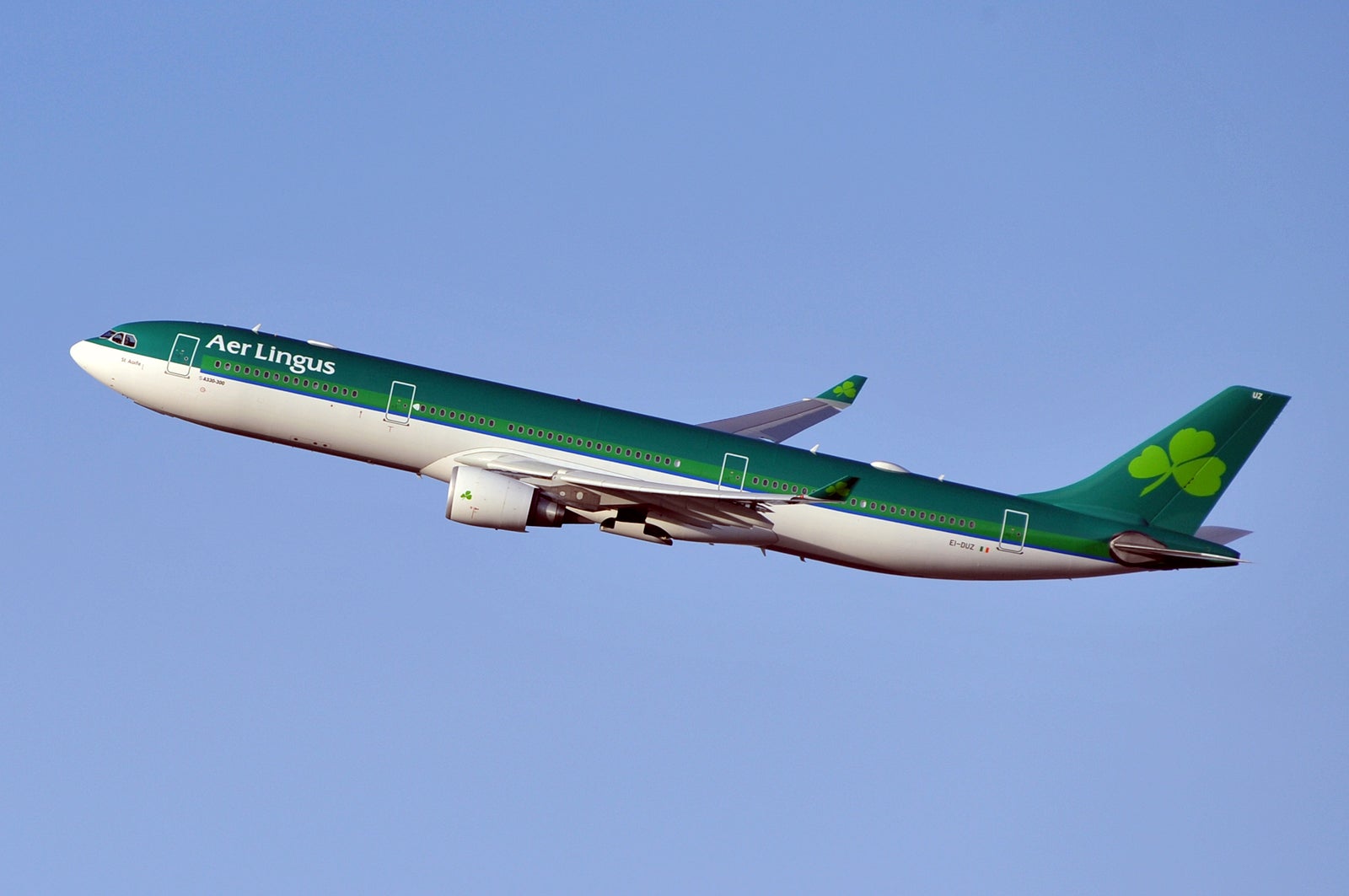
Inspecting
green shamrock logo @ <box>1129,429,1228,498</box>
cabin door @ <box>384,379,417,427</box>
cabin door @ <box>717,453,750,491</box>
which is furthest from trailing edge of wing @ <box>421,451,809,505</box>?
green shamrock logo @ <box>1129,429,1228,498</box>

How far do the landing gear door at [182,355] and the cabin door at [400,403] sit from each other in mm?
7167

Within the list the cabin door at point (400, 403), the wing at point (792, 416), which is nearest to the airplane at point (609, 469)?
the cabin door at point (400, 403)

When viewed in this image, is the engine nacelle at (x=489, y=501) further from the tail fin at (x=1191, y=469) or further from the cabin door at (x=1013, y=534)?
the tail fin at (x=1191, y=469)

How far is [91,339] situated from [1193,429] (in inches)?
1642

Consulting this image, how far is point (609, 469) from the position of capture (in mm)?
55938

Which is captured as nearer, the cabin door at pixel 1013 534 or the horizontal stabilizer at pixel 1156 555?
the horizontal stabilizer at pixel 1156 555

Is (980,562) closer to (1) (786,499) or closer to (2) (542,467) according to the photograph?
(1) (786,499)

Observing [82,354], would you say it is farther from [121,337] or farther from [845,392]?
[845,392]

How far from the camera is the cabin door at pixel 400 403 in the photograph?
5506 cm

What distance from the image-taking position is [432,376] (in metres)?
56.0

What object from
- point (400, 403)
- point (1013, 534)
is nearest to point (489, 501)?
point (400, 403)

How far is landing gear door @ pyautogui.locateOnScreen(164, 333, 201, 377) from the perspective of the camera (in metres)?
55.3

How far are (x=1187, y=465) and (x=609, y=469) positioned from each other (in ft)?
74.4

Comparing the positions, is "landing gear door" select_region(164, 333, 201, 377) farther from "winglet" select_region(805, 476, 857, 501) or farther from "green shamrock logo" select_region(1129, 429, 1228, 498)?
"green shamrock logo" select_region(1129, 429, 1228, 498)
